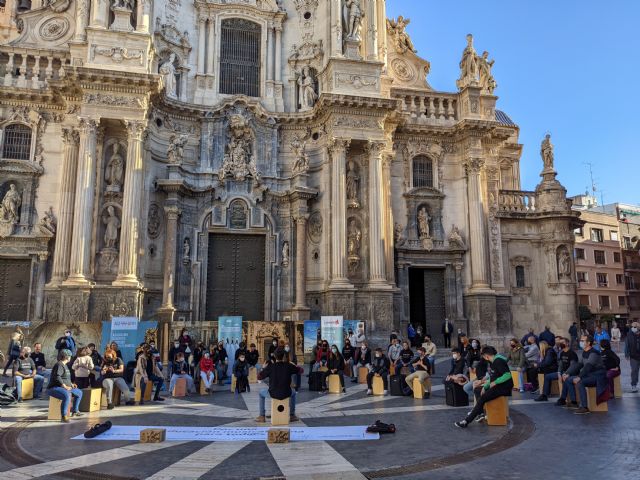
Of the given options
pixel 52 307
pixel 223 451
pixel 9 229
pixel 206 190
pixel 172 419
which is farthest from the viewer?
pixel 206 190

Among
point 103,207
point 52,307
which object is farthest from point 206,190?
point 52,307

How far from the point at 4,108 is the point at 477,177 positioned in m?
23.5

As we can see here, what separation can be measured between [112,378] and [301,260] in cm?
1410

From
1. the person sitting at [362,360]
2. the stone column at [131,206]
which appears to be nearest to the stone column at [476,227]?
the person sitting at [362,360]

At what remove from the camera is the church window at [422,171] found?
29.7 m

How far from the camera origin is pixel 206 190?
2686 centimetres

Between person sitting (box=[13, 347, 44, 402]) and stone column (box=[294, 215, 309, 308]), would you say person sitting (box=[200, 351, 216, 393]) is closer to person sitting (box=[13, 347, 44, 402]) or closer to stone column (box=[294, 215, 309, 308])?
person sitting (box=[13, 347, 44, 402])

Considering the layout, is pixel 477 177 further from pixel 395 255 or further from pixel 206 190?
pixel 206 190

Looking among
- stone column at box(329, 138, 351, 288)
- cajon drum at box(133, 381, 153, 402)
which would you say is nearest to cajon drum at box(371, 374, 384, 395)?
cajon drum at box(133, 381, 153, 402)

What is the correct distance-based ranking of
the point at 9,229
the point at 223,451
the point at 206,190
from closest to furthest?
the point at 223,451 → the point at 9,229 → the point at 206,190

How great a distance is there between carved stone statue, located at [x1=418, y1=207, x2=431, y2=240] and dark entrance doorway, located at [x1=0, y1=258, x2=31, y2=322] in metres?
19.0

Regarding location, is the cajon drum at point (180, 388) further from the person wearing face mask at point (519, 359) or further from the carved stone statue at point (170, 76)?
the carved stone statue at point (170, 76)

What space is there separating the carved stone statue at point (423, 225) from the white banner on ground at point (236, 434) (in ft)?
62.8

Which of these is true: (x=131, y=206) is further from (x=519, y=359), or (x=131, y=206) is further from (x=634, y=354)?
(x=634, y=354)
